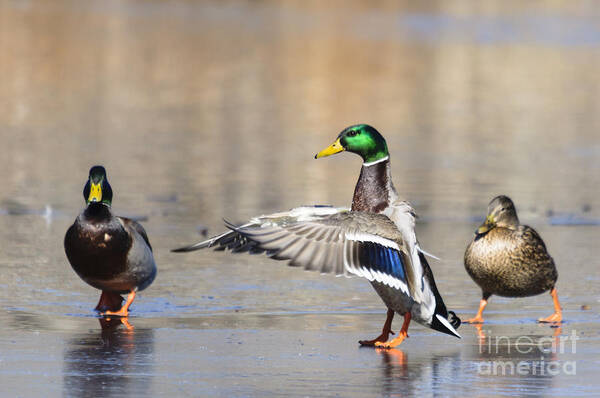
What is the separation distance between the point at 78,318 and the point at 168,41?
88.4 ft

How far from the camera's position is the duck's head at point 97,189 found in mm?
7906

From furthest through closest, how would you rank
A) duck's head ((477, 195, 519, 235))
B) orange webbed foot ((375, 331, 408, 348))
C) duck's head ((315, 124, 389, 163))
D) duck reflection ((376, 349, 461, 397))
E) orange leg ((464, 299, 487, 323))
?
duck's head ((477, 195, 519, 235))
orange leg ((464, 299, 487, 323))
duck's head ((315, 124, 389, 163))
orange webbed foot ((375, 331, 408, 348))
duck reflection ((376, 349, 461, 397))

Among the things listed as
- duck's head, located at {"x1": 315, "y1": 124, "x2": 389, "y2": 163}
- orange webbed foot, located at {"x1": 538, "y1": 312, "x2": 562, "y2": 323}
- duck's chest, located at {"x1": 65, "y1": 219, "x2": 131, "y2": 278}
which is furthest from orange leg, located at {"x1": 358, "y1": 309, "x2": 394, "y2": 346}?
duck's chest, located at {"x1": 65, "y1": 219, "x2": 131, "y2": 278}

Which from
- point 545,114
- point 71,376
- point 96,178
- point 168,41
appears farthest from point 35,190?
point 168,41

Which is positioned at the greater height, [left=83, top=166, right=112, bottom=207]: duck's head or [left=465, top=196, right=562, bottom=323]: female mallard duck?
[left=83, top=166, right=112, bottom=207]: duck's head

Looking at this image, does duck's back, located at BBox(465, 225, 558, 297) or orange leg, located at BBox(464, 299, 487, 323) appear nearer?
orange leg, located at BBox(464, 299, 487, 323)

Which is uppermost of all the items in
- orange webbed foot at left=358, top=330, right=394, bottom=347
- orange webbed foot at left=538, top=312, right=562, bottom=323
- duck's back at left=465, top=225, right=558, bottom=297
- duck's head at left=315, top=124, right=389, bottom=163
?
duck's head at left=315, top=124, right=389, bottom=163

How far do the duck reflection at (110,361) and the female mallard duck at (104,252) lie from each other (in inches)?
12.3

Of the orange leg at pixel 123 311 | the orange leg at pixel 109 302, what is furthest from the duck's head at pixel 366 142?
the orange leg at pixel 109 302

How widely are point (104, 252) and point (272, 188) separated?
5.49 meters

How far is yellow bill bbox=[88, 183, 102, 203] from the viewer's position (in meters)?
7.90

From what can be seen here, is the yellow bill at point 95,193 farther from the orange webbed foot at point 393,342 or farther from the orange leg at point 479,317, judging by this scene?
the orange leg at point 479,317

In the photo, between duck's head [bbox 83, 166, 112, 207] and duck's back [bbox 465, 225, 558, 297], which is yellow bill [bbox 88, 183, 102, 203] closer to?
duck's head [bbox 83, 166, 112, 207]

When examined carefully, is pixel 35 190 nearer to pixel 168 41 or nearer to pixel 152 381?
pixel 152 381
